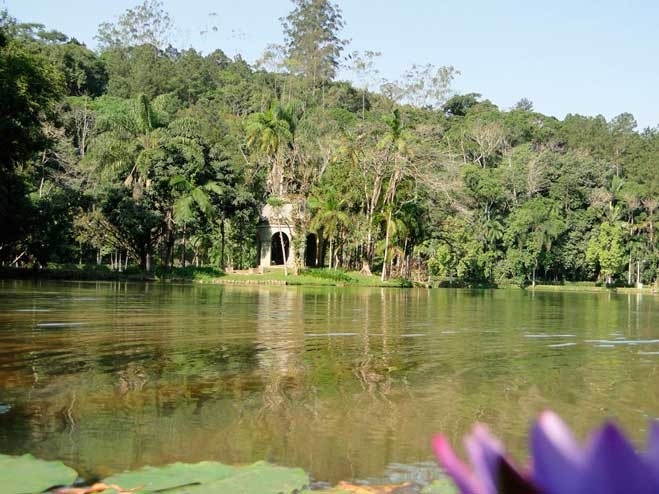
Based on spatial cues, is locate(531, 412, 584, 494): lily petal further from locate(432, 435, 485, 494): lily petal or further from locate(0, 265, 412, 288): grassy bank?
locate(0, 265, 412, 288): grassy bank

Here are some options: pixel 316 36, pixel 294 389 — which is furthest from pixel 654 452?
pixel 316 36

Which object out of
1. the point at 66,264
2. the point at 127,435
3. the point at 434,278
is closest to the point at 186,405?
the point at 127,435

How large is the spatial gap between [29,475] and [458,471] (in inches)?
129

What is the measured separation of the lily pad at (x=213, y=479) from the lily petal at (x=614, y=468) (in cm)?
289

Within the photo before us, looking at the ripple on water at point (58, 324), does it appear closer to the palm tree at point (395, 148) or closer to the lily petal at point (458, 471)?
the lily petal at point (458, 471)

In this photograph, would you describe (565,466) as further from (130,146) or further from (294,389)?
(130,146)

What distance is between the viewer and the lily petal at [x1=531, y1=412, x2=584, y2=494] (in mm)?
342

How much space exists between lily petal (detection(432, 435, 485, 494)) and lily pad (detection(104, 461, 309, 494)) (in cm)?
281

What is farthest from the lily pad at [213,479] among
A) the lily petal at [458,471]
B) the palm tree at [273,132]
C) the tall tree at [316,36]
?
the tall tree at [316,36]

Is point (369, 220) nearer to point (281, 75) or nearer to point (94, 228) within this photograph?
point (94, 228)

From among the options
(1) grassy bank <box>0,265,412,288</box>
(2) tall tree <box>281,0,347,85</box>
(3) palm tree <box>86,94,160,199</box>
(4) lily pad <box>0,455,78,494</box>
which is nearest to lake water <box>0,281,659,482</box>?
(4) lily pad <box>0,455,78,494</box>

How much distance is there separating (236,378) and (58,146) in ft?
131

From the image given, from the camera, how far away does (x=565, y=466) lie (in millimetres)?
342

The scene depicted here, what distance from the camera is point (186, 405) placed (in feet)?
17.7
